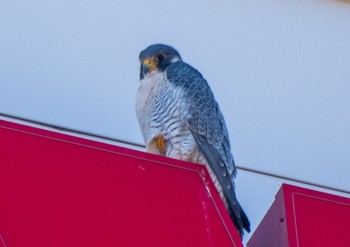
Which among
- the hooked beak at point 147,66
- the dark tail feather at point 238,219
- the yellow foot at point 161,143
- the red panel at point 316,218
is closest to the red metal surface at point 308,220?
the red panel at point 316,218

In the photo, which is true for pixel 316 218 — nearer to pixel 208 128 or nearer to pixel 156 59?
pixel 208 128

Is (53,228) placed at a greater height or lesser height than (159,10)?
lesser

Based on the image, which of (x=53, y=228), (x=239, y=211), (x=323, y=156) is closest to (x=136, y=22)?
(x=323, y=156)

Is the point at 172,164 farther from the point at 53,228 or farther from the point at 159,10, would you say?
the point at 159,10

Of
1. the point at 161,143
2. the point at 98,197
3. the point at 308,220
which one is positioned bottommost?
the point at 98,197

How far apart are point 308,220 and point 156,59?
1036 mm

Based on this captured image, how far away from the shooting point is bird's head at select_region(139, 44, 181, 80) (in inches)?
143

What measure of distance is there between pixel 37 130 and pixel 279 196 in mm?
666

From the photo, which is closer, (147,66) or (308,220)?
(308,220)

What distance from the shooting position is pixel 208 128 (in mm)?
3354

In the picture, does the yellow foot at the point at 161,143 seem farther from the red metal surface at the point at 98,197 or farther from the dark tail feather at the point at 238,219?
the red metal surface at the point at 98,197

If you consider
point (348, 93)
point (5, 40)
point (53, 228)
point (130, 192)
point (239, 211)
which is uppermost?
point (348, 93)

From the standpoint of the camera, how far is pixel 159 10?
4223mm

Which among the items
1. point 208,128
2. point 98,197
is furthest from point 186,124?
point 98,197
